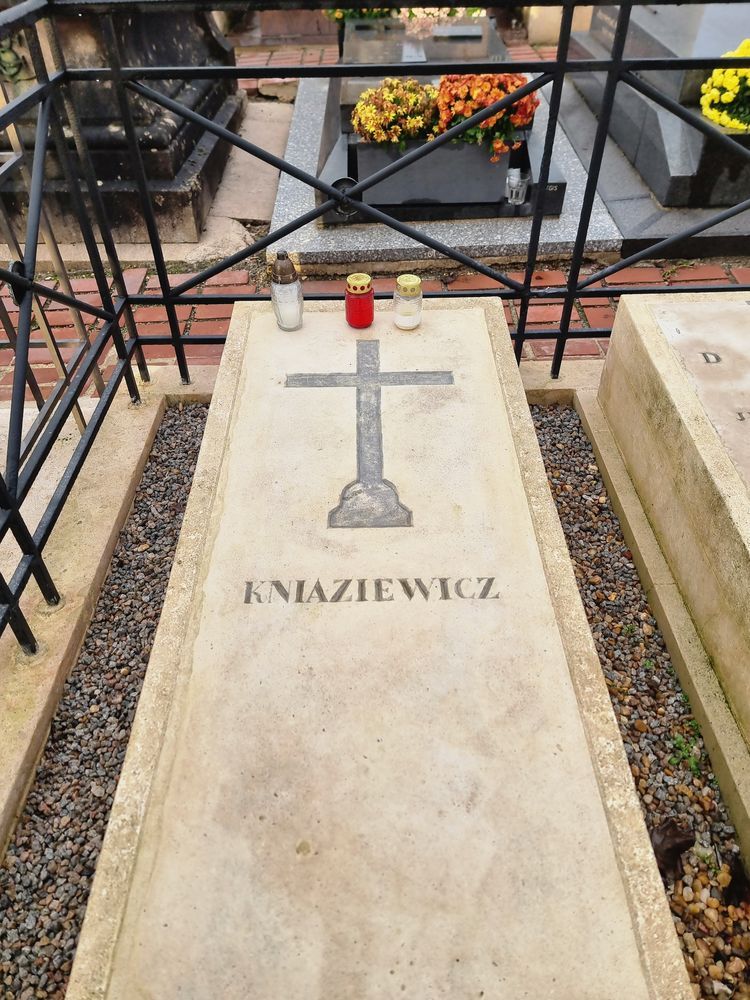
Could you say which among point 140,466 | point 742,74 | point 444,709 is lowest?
point 140,466

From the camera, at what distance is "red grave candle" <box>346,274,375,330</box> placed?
2781mm

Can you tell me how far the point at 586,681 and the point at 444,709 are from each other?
352 millimetres

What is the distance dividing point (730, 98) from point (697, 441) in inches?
130

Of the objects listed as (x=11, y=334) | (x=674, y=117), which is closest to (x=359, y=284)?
(x=11, y=334)

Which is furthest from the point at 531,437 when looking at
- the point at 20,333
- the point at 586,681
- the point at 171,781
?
the point at 20,333

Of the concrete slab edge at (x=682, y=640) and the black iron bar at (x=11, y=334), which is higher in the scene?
the black iron bar at (x=11, y=334)

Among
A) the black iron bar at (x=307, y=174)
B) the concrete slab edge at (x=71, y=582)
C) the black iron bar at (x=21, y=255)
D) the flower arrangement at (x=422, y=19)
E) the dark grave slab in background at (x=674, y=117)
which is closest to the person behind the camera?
the concrete slab edge at (x=71, y=582)

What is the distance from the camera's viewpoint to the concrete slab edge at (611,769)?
4.54ft

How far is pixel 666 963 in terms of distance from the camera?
138cm

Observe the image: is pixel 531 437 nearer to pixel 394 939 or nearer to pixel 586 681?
pixel 586 681

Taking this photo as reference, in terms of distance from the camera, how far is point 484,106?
460 centimetres

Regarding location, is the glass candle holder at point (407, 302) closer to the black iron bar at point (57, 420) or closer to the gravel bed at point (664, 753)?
the gravel bed at point (664, 753)

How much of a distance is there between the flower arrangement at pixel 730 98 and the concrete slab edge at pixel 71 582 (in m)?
3.56

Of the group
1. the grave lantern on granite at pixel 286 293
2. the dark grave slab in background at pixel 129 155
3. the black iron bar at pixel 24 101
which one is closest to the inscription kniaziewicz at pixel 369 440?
the grave lantern on granite at pixel 286 293
